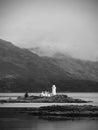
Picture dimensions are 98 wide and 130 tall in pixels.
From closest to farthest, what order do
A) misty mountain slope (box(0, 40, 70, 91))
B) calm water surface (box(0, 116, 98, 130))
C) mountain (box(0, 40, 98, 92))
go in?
calm water surface (box(0, 116, 98, 130)) → mountain (box(0, 40, 98, 92)) → misty mountain slope (box(0, 40, 70, 91))

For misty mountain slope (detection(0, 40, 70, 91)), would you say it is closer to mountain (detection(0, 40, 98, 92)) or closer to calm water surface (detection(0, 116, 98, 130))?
mountain (detection(0, 40, 98, 92))

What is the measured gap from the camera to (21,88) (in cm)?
14438

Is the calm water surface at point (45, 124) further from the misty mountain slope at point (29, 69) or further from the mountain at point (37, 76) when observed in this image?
the misty mountain slope at point (29, 69)

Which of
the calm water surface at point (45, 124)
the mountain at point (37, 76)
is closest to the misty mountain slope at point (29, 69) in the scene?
the mountain at point (37, 76)

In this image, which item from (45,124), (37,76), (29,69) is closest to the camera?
(45,124)

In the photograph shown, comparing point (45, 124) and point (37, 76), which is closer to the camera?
point (45, 124)

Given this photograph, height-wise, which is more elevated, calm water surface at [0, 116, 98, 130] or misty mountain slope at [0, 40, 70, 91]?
misty mountain slope at [0, 40, 70, 91]

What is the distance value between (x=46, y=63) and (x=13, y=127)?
16154cm

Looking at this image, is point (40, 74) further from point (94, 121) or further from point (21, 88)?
point (94, 121)

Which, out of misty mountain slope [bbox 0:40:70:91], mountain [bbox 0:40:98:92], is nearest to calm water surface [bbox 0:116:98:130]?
mountain [bbox 0:40:98:92]

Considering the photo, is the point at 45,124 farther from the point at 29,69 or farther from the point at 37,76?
the point at 29,69

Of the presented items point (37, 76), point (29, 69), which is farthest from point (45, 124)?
point (29, 69)

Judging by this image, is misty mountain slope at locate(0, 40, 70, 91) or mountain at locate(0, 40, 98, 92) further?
misty mountain slope at locate(0, 40, 70, 91)

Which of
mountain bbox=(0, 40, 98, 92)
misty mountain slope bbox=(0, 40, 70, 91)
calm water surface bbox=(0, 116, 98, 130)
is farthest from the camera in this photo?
misty mountain slope bbox=(0, 40, 70, 91)
